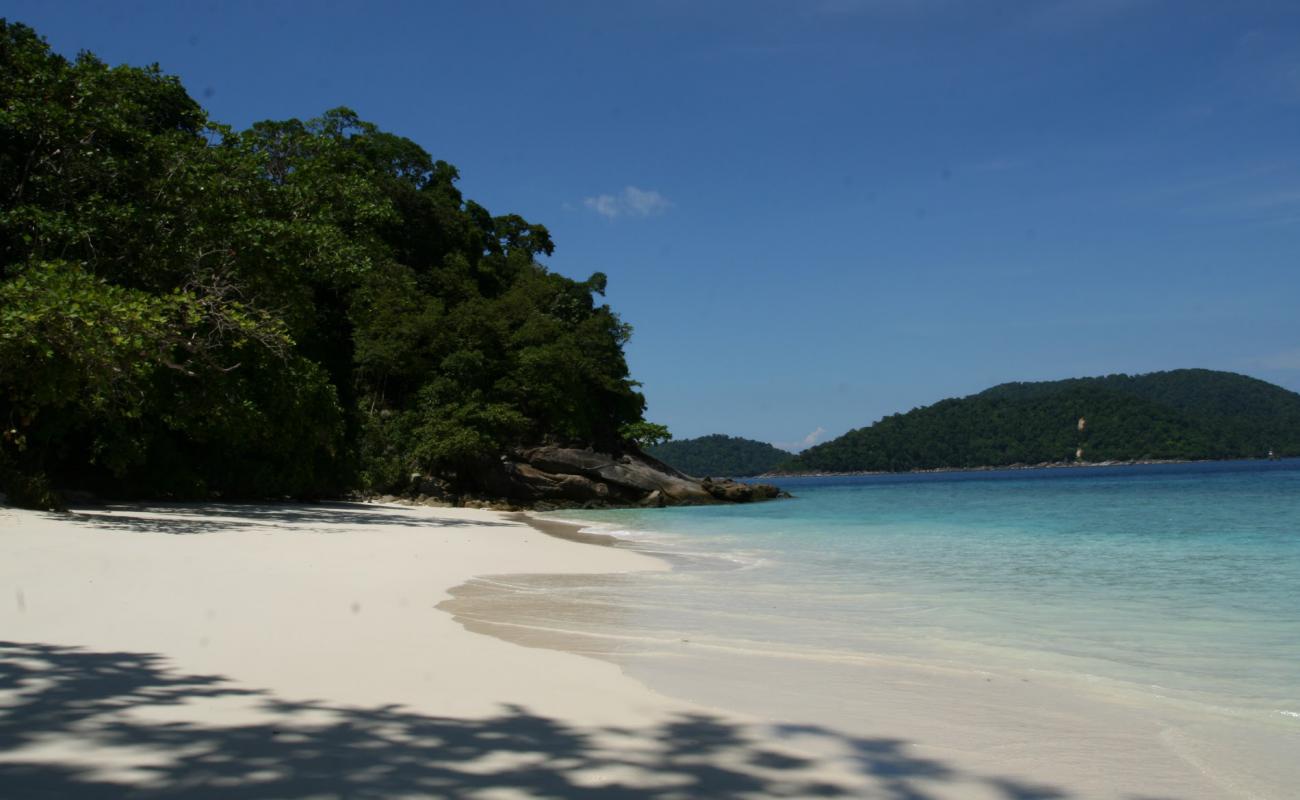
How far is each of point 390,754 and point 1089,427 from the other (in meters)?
A: 123

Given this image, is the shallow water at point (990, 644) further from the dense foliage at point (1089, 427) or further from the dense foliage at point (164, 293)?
the dense foliage at point (1089, 427)

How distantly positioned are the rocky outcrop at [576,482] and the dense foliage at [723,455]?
366ft

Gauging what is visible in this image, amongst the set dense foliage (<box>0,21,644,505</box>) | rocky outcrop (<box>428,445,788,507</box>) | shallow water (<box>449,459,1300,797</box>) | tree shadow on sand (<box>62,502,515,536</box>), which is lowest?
shallow water (<box>449,459,1300,797</box>)

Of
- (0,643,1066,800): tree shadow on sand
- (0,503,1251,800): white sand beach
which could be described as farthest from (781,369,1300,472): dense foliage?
(0,643,1066,800): tree shadow on sand

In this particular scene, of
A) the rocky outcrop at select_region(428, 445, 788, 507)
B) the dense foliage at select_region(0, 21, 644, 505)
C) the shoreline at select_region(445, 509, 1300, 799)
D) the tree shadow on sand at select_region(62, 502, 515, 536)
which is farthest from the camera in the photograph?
the rocky outcrop at select_region(428, 445, 788, 507)

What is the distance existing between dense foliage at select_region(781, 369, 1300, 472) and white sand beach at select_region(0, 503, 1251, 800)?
379 feet

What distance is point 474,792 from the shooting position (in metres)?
2.58

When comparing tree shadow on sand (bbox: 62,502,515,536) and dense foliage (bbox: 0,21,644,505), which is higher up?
dense foliage (bbox: 0,21,644,505)

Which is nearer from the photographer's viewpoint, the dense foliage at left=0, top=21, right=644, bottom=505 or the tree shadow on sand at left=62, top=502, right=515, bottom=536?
the tree shadow on sand at left=62, top=502, right=515, bottom=536

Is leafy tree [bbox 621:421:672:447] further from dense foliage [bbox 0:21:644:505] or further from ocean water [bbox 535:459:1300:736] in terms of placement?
ocean water [bbox 535:459:1300:736]

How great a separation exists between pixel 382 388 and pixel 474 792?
32.9 metres

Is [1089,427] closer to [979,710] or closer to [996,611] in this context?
[996,611]

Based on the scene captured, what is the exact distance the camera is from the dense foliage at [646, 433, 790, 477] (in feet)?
525

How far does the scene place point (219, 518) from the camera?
13.4 metres
